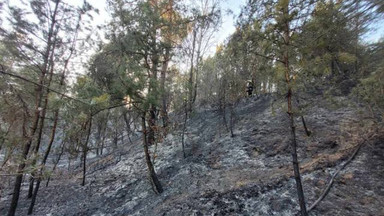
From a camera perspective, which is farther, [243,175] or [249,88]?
[249,88]

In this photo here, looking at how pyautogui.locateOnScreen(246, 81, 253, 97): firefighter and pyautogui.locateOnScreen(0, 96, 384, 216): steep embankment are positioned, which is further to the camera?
pyautogui.locateOnScreen(246, 81, 253, 97): firefighter

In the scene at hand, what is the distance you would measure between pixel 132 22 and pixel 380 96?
7.19 metres

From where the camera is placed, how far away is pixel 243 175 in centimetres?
679

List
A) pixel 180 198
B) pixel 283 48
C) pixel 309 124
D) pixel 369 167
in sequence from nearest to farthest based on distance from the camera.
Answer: pixel 283 48, pixel 369 167, pixel 180 198, pixel 309 124

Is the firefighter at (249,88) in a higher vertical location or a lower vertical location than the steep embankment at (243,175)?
higher

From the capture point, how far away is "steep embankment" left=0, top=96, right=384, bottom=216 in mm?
5156

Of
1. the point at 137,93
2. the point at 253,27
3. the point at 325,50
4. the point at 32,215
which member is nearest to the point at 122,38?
the point at 137,93

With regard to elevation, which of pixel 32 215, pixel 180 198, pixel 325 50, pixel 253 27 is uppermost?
pixel 253 27

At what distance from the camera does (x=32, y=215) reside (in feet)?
24.8

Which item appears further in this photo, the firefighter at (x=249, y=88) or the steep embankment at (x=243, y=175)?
the firefighter at (x=249, y=88)

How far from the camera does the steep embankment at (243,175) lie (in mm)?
5156

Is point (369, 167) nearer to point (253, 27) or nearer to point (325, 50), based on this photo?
point (325, 50)

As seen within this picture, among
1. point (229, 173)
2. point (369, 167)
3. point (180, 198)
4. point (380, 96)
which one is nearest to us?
point (380, 96)

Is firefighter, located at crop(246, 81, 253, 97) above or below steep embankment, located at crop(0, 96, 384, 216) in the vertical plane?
above
